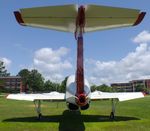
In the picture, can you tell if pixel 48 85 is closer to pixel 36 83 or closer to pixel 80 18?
pixel 36 83

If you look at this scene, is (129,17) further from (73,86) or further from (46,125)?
(46,125)

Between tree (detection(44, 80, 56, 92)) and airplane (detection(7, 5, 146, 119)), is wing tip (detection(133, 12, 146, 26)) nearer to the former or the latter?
airplane (detection(7, 5, 146, 119))

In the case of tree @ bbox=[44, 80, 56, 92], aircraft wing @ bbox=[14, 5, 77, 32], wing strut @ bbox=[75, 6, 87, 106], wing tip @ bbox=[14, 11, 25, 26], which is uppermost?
tree @ bbox=[44, 80, 56, 92]

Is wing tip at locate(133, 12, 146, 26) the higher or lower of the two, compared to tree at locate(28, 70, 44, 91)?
lower

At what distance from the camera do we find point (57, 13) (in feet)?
54.1

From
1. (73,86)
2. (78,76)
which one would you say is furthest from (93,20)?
(73,86)

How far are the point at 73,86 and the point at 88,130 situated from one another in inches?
117

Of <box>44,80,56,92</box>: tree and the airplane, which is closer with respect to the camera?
the airplane

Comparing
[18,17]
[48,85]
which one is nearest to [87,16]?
[18,17]

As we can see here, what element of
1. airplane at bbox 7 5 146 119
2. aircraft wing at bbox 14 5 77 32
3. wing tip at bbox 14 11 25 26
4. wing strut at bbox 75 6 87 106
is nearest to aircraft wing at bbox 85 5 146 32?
airplane at bbox 7 5 146 119

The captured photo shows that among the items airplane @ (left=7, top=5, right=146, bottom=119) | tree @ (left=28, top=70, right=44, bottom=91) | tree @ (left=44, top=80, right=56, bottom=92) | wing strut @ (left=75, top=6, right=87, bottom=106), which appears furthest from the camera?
tree @ (left=28, top=70, right=44, bottom=91)

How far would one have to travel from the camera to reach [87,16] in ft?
57.2

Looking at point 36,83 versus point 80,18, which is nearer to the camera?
point 80,18

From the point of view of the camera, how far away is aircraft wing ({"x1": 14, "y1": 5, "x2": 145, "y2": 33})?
618 inches
